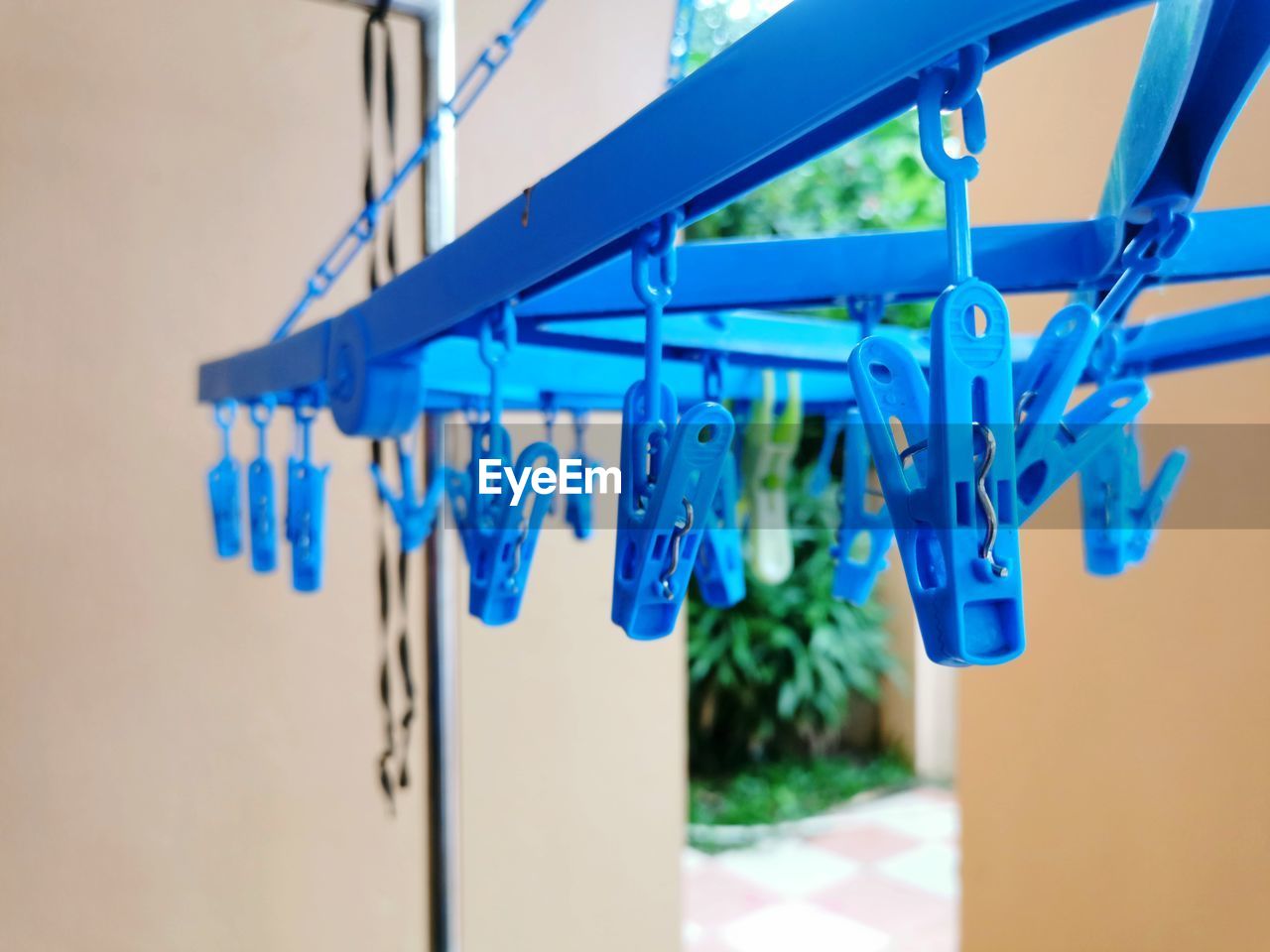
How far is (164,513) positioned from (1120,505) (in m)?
1.06

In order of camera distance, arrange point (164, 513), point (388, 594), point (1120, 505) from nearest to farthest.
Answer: point (1120, 505)
point (164, 513)
point (388, 594)

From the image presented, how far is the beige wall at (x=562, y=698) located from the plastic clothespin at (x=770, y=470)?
1.73 ft

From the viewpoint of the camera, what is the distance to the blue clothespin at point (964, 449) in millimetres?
304

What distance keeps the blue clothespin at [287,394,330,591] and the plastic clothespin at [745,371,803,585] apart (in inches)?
13.7

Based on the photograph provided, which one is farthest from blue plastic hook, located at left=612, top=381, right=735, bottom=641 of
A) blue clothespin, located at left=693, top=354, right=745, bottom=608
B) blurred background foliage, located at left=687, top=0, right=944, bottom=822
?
blurred background foliage, located at left=687, top=0, right=944, bottom=822

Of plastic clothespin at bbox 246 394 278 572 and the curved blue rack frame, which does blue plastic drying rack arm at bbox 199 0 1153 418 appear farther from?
plastic clothespin at bbox 246 394 278 572

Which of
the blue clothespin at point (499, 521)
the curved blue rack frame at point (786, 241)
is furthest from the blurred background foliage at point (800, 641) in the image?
the blue clothespin at point (499, 521)

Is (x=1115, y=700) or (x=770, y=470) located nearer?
(x=770, y=470)

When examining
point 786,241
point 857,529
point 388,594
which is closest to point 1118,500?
point 857,529

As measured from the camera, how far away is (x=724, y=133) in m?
0.36

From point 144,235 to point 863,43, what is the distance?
116cm

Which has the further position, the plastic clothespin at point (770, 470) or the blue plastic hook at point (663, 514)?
the plastic clothespin at point (770, 470)

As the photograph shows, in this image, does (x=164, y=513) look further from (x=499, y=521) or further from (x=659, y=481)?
(x=659, y=481)

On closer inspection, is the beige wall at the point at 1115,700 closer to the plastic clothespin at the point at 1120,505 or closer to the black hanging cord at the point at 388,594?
the plastic clothespin at the point at 1120,505
